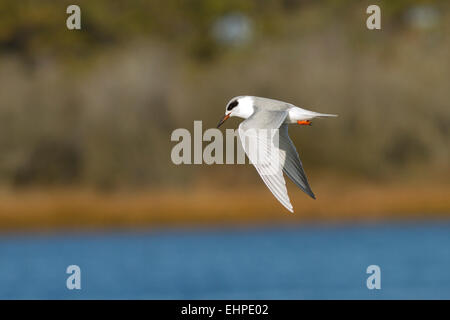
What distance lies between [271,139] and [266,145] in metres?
0.07

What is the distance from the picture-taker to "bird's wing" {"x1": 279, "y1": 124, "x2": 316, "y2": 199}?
15.3ft

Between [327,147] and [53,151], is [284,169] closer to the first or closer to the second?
[327,147]

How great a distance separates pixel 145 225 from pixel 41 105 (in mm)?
2375

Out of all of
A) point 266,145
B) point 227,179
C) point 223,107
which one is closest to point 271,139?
point 266,145

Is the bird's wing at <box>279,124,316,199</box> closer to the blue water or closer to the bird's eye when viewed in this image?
the bird's eye

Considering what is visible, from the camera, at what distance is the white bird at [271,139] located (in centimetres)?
447

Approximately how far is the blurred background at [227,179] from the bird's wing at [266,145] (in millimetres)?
6963

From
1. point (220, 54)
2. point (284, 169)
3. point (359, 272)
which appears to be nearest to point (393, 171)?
point (359, 272)

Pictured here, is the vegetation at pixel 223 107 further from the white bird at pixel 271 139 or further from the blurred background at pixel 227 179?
the white bird at pixel 271 139

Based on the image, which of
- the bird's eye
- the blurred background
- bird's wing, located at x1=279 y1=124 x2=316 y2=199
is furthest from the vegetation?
bird's wing, located at x1=279 y1=124 x2=316 y2=199

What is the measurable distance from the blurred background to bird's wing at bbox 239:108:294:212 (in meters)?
6.96

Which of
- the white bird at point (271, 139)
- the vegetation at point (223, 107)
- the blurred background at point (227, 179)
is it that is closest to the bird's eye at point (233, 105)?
the white bird at point (271, 139)

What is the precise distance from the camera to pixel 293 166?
4.85 meters

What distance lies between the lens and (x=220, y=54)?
20500 millimetres
